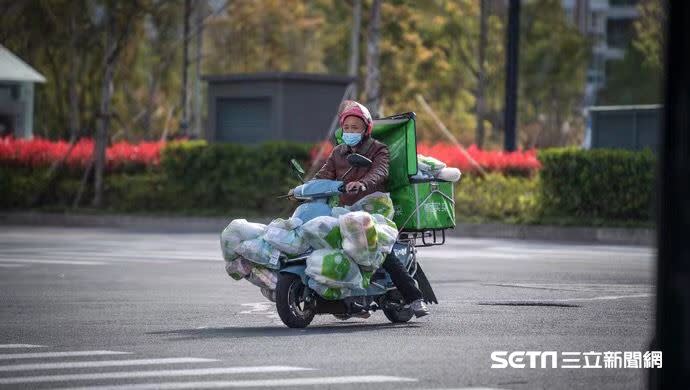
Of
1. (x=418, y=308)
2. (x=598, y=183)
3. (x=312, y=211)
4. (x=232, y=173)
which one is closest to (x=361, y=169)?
(x=312, y=211)

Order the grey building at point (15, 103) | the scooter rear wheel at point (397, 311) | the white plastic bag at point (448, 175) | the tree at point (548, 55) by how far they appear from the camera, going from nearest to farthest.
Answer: the scooter rear wheel at point (397, 311), the white plastic bag at point (448, 175), the grey building at point (15, 103), the tree at point (548, 55)

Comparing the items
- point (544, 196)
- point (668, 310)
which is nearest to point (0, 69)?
point (544, 196)

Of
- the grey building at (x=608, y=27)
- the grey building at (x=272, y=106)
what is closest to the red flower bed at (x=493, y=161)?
the grey building at (x=272, y=106)

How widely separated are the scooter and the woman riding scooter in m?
0.09

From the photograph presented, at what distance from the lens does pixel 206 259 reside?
65.9 feet

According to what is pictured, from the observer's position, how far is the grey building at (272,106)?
33719mm

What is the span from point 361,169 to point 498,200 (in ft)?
56.9

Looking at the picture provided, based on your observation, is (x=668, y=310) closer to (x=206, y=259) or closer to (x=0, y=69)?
(x=206, y=259)

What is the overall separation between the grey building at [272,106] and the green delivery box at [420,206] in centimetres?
2151

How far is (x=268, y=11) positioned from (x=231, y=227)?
48.0 m

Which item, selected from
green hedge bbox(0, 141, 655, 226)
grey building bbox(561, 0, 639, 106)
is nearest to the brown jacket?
green hedge bbox(0, 141, 655, 226)

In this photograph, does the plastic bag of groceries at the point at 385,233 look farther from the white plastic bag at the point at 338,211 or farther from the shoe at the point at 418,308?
the shoe at the point at 418,308

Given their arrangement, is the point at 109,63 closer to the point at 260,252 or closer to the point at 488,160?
→ the point at 488,160

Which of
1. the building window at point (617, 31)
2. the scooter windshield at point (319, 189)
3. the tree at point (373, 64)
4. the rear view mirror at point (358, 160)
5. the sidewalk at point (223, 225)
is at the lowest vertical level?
the sidewalk at point (223, 225)
